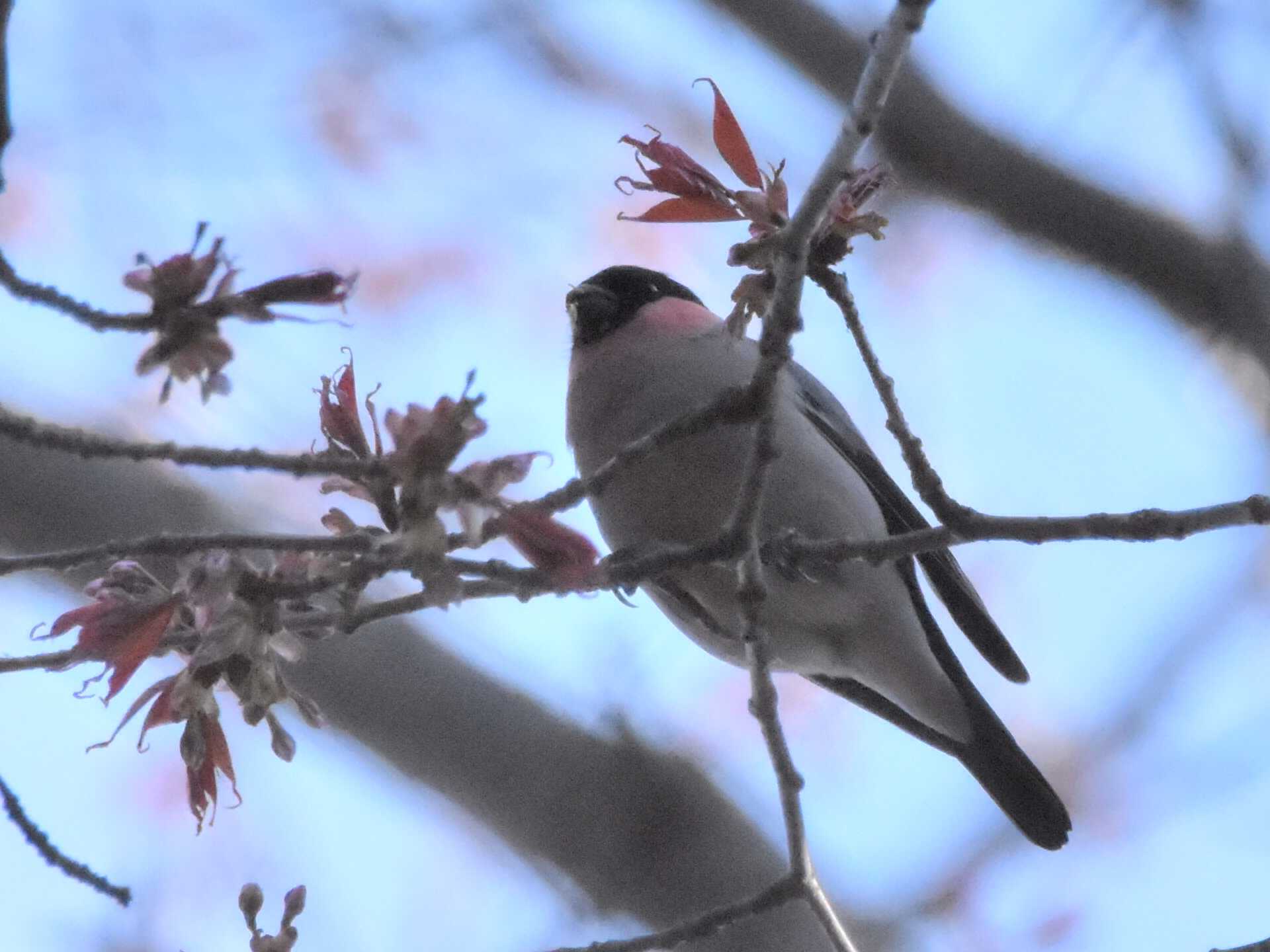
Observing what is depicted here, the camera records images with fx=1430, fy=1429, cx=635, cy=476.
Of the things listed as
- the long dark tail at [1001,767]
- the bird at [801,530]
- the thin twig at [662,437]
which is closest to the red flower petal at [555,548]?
the thin twig at [662,437]

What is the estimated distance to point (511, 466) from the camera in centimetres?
188

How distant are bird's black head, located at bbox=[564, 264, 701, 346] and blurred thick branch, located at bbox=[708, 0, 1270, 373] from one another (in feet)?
3.33

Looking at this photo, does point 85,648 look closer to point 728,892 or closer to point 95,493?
point 95,493

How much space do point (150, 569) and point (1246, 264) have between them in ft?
11.6

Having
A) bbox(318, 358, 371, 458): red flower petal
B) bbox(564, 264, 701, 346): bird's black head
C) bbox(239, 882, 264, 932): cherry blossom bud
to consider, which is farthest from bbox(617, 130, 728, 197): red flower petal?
bbox(564, 264, 701, 346): bird's black head

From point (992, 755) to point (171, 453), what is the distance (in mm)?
2735

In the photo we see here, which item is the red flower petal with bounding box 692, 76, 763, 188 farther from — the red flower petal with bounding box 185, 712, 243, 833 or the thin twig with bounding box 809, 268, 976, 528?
the red flower petal with bounding box 185, 712, 243, 833

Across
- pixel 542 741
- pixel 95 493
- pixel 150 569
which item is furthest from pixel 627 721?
pixel 150 569

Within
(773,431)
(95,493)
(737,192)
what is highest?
(95,493)

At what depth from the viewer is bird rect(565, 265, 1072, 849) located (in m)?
3.38

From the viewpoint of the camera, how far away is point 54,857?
206 cm

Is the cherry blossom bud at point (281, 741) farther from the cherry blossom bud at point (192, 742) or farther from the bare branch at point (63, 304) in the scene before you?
the bare branch at point (63, 304)

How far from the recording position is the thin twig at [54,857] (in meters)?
2.02

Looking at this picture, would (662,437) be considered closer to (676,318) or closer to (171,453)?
(171,453)
